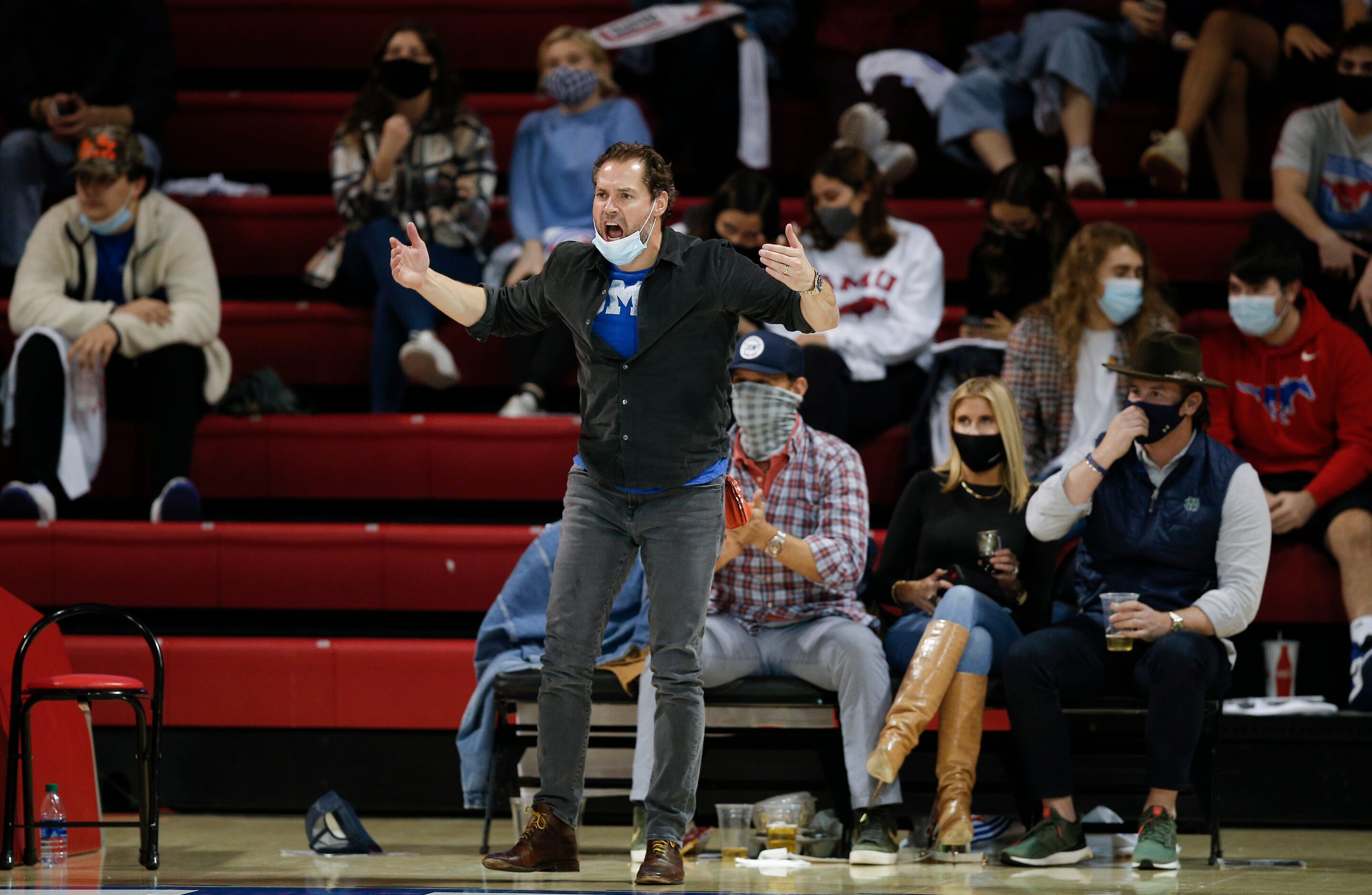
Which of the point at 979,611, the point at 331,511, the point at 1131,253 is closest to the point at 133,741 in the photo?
the point at 331,511

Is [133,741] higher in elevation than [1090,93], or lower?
lower

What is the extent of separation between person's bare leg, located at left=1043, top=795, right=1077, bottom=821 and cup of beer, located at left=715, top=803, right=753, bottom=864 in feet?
2.30

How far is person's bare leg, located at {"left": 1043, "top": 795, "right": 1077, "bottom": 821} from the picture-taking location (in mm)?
3863

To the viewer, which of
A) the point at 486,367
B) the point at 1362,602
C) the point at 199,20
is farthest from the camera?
the point at 199,20

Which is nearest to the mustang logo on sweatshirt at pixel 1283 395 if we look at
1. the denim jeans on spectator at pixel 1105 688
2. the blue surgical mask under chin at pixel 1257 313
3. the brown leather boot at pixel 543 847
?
the blue surgical mask under chin at pixel 1257 313

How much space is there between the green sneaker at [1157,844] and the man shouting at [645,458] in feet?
3.60

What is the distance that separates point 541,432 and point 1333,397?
2.43 meters

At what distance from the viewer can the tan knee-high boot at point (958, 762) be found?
3.85 m

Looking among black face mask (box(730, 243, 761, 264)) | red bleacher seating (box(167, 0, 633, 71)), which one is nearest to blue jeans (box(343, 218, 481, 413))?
black face mask (box(730, 243, 761, 264))

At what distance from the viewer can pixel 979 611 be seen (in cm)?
406

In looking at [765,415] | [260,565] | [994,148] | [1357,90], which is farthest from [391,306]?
[1357,90]

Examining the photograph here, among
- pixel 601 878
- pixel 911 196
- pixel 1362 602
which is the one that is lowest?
pixel 601 878

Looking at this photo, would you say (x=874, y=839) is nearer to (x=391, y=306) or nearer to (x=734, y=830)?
(x=734, y=830)

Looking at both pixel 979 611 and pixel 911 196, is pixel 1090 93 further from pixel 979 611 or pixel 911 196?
pixel 979 611
